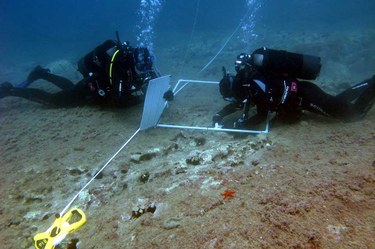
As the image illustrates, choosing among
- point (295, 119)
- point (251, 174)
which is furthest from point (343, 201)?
point (295, 119)

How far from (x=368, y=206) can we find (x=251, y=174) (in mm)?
1100

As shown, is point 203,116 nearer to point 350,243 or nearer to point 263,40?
point 350,243

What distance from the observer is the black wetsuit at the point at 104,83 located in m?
5.72

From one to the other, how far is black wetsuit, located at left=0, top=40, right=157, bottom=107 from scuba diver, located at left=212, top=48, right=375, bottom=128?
Answer: 2.19m

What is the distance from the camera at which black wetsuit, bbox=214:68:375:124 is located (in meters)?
4.47

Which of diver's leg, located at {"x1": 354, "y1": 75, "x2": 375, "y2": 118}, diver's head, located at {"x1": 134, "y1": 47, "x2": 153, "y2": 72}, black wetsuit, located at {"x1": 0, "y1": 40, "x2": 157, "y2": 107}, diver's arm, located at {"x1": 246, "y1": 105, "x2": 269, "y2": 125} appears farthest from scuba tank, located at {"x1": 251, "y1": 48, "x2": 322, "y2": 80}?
black wetsuit, located at {"x1": 0, "y1": 40, "x2": 157, "y2": 107}

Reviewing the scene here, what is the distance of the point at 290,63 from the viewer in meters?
4.34

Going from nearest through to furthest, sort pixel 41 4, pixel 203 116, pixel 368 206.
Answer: pixel 368 206
pixel 203 116
pixel 41 4

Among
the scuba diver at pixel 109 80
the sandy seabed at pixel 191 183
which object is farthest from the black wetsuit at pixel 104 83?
the sandy seabed at pixel 191 183

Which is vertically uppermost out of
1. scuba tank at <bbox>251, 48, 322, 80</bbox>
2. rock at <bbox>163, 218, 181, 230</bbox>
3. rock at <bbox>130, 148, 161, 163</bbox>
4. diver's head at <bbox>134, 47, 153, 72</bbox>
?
diver's head at <bbox>134, 47, 153, 72</bbox>

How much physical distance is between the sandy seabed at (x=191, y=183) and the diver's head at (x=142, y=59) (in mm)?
1061

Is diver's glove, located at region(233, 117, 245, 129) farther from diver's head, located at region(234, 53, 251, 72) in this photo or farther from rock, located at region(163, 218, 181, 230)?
rock, located at region(163, 218, 181, 230)

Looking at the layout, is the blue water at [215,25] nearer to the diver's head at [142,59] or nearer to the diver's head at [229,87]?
the diver's head at [142,59]

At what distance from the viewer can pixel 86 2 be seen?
79312mm
